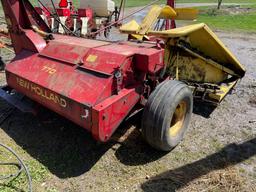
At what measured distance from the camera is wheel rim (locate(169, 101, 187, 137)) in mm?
3430

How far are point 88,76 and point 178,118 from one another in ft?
3.88

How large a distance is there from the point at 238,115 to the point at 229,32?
875cm

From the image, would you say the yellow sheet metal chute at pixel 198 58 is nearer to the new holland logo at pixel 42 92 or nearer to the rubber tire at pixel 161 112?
the rubber tire at pixel 161 112

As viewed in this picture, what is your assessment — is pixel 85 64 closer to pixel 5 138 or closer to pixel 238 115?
pixel 5 138

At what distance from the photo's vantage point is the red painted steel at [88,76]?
2.79 meters

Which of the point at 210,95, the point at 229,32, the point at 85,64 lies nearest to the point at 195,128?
the point at 210,95

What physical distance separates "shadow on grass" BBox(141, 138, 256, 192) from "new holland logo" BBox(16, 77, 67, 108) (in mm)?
1125

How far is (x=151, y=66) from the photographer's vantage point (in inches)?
125

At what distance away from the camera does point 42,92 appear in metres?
3.22

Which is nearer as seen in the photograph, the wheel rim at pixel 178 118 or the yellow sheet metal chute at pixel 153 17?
the wheel rim at pixel 178 118

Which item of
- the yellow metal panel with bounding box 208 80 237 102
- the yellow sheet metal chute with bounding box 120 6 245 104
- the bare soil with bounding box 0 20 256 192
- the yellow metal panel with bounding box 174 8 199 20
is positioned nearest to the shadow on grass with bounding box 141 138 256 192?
the bare soil with bounding box 0 20 256 192

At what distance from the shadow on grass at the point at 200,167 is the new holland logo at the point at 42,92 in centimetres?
112

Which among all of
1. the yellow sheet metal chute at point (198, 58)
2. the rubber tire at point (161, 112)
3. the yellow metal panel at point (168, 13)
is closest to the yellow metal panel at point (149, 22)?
the yellow sheet metal chute at point (198, 58)

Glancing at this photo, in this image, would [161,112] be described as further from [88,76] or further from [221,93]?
[221,93]
